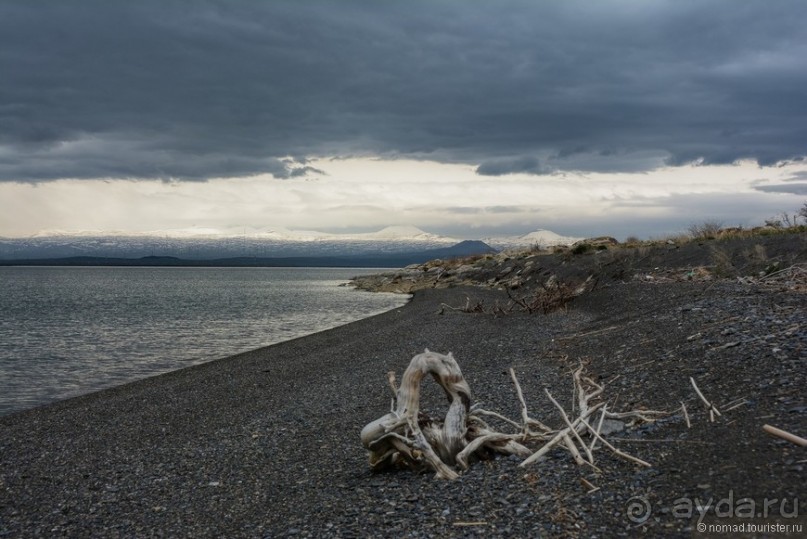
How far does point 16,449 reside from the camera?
1311cm

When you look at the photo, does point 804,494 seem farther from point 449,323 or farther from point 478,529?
point 449,323

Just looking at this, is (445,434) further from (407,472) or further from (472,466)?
(407,472)

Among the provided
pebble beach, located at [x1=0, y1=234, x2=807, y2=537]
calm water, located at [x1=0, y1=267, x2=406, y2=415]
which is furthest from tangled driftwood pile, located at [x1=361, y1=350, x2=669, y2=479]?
calm water, located at [x1=0, y1=267, x2=406, y2=415]

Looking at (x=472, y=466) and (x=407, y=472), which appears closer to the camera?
(x=472, y=466)

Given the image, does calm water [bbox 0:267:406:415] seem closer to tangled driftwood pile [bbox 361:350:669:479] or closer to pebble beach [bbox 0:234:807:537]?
pebble beach [bbox 0:234:807:537]

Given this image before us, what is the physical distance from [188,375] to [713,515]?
65.8 feet

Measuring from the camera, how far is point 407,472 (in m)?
→ 8.62

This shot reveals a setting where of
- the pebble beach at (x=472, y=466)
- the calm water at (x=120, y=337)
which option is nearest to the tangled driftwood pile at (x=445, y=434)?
the pebble beach at (x=472, y=466)

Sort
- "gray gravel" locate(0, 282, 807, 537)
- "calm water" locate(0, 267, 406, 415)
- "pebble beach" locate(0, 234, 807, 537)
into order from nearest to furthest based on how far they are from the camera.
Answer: "pebble beach" locate(0, 234, 807, 537), "gray gravel" locate(0, 282, 807, 537), "calm water" locate(0, 267, 406, 415)

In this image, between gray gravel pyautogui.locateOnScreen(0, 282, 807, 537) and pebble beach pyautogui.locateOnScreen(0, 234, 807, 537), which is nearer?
pebble beach pyautogui.locateOnScreen(0, 234, 807, 537)

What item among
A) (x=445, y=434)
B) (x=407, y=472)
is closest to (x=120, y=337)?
(x=407, y=472)

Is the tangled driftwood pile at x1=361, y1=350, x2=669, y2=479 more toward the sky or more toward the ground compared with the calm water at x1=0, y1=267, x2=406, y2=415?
more toward the sky

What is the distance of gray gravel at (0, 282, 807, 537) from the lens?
21.3ft

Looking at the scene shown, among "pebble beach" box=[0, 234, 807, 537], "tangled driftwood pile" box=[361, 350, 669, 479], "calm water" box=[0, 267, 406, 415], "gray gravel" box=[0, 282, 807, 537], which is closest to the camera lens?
"pebble beach" box=[0, 234, 807, 537]
